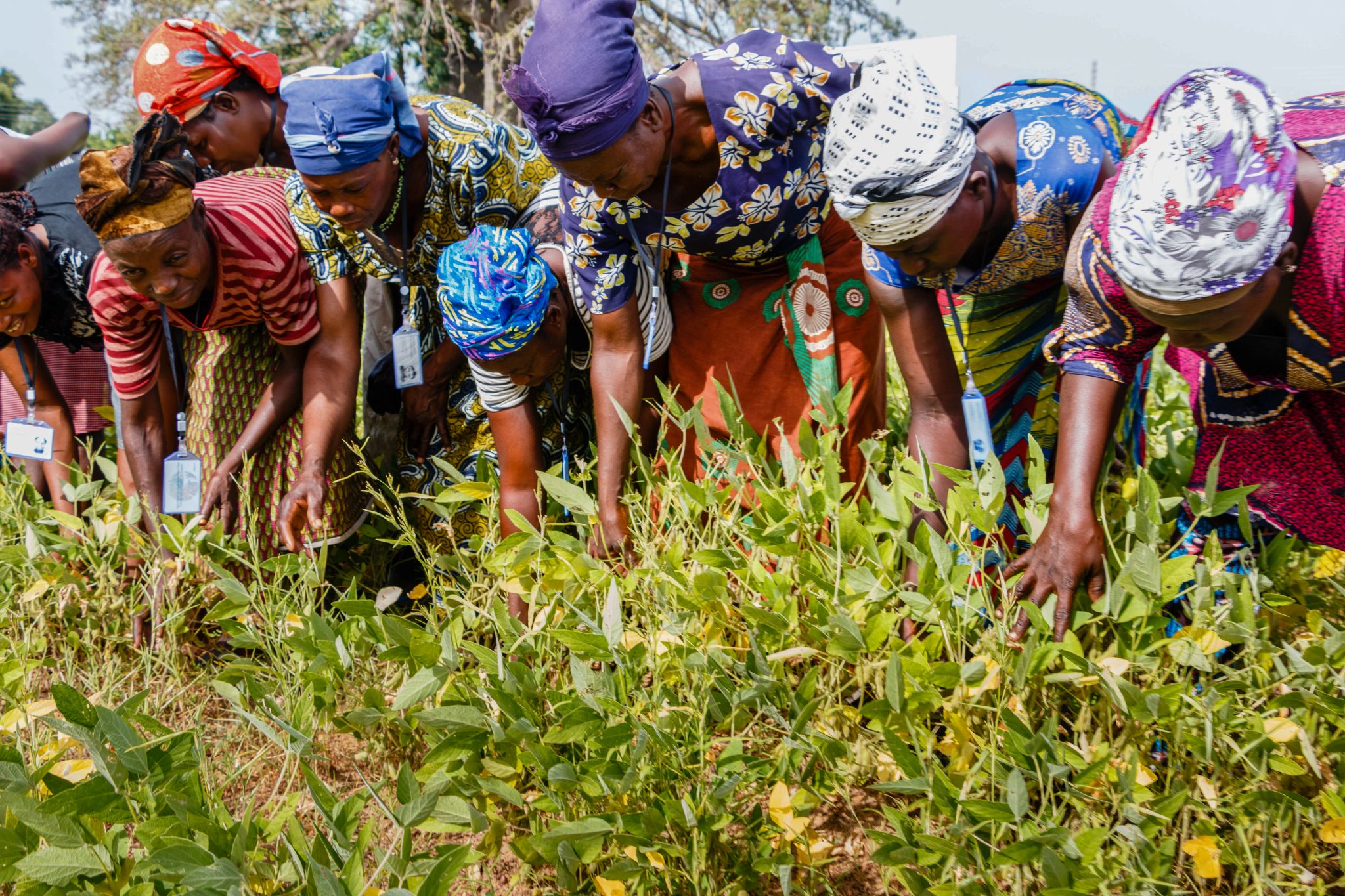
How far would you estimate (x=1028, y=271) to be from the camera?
2098mm

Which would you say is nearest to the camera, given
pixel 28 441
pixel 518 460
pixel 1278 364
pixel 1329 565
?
pixel 1278 364

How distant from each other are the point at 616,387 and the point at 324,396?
869 mm

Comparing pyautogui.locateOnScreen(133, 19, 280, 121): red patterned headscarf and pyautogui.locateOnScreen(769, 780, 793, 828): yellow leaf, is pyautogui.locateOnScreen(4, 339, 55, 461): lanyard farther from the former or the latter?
pyautogui.locateOnScreen(769, 780, 793, 828): yellow leaf

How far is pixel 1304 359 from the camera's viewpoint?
162cm

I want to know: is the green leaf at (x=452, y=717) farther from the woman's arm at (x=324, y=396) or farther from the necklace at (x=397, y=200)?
the necklace at (x=397, y=200)

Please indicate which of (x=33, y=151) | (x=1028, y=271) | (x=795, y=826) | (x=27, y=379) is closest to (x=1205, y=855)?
(x=795, y=826)

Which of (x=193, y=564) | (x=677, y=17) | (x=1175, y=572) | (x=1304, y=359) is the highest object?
(x=1304, y=359)

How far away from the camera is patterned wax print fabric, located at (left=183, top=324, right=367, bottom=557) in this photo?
288 centimetres

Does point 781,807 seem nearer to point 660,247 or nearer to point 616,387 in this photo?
point 616,387

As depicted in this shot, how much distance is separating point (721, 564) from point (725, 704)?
25 cm

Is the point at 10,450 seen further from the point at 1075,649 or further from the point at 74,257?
the point at 1075,649

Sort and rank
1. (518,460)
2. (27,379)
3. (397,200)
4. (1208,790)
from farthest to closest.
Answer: (27,379)
(397,200)
(518,460)
(1208,790)

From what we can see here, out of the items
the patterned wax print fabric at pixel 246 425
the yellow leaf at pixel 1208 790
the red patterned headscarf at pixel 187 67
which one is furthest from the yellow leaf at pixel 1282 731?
the red patterned headscarf at pixel 187 67

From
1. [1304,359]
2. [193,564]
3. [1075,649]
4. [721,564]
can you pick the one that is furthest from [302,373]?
[1304,359]
